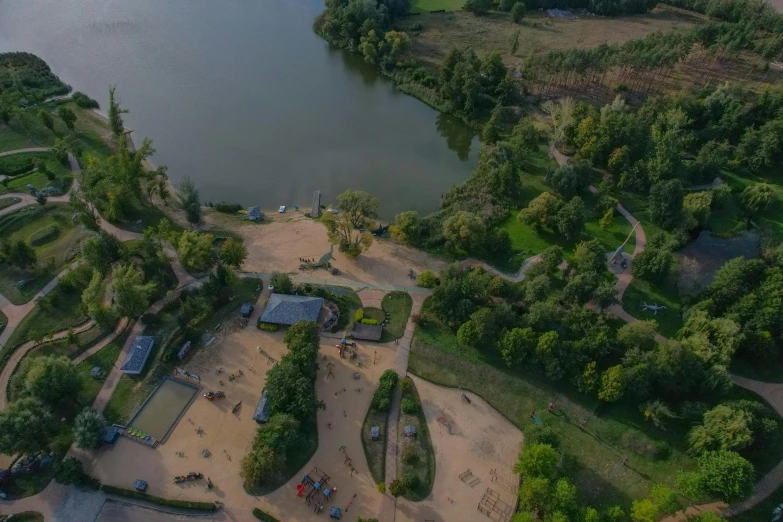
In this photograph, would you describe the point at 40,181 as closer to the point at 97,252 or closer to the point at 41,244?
the point at 41,244

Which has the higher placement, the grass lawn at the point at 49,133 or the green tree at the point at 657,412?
the grass lawn at the point at 49,133

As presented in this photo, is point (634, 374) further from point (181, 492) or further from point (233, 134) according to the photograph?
point (233, 134)

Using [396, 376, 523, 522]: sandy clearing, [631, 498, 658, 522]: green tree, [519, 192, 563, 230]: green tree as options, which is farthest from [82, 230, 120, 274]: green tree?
[631, 498, 658, 522]: green tree

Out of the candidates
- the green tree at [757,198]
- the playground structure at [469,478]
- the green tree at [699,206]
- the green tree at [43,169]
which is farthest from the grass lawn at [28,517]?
the green tree at [757,198]

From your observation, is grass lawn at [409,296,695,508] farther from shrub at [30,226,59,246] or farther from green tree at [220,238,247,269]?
shrub at [30,226,59,246]

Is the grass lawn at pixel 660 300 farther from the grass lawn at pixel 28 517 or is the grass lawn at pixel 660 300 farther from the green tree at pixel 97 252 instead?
the green tree at pixel 97 252
